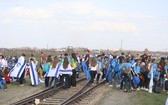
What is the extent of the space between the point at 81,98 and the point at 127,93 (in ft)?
11.8

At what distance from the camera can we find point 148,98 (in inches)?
741

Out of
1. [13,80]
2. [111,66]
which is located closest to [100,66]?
[111,66]

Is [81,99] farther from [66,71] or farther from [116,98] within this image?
[66,71]

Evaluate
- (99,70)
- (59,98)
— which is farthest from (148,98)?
(99,70)

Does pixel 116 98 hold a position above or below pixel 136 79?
below

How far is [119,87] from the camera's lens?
23.3 metres

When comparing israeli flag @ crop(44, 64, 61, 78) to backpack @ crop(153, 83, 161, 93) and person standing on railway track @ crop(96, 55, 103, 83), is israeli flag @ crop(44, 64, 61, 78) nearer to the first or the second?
person standing on railway track @ crop(96, 55, 103, 83)

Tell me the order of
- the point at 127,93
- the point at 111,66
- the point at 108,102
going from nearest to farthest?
the point at 108,102, the point at 127,93, the point at 111,66

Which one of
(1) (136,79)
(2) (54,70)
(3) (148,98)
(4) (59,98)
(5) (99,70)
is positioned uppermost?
(2) (54,70)

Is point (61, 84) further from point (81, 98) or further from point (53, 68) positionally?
point (81, 98)

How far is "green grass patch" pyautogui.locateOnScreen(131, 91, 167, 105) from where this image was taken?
1745 centimetres

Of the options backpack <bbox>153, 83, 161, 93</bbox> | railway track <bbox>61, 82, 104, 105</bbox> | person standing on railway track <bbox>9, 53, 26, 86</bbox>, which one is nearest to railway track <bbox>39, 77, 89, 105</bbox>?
railway track <bbox>61, 82, 104, 105</bbox>

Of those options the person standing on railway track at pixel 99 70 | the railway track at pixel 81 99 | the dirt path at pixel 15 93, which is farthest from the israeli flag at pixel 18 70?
the person standing on railway track at pixel 99 70

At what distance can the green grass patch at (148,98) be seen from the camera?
17.5 metres
